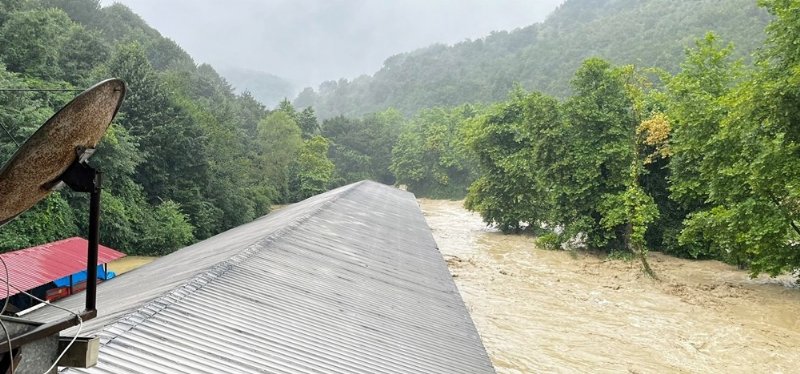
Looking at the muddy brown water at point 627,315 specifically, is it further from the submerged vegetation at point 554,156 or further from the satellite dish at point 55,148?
the satellite dish at point 55,148

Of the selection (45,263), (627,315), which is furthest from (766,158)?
(45,263)

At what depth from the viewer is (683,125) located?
19.4 m

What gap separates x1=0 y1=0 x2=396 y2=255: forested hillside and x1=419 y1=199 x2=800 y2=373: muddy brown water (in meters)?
14.6

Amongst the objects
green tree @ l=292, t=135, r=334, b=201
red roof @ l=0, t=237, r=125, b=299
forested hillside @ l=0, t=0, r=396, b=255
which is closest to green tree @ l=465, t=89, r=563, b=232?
forested hillside @ l=0, t=0, r=396, b=255

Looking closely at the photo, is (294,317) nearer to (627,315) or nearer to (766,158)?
(627,315)

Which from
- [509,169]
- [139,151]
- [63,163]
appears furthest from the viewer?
[509,169]

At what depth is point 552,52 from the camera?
372ft

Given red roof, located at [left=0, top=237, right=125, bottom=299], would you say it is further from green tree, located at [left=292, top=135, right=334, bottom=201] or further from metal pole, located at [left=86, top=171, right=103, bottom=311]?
green tree, located at [left=292, top=135, right=334, bottom=201]

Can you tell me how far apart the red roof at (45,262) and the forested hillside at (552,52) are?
39543mm

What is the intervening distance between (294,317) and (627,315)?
1322cm

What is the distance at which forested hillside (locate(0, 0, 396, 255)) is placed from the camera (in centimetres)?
2098

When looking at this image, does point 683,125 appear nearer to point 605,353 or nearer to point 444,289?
point 605,353

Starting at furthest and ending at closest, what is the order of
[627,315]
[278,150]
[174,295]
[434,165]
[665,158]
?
[434,165] → [278,150] → [665,158] → [627,315] → [174,295]

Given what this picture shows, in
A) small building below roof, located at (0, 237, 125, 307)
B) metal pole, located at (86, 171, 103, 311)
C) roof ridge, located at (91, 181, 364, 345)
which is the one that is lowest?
small building below roof, located at (0, 237, 125, 307)
